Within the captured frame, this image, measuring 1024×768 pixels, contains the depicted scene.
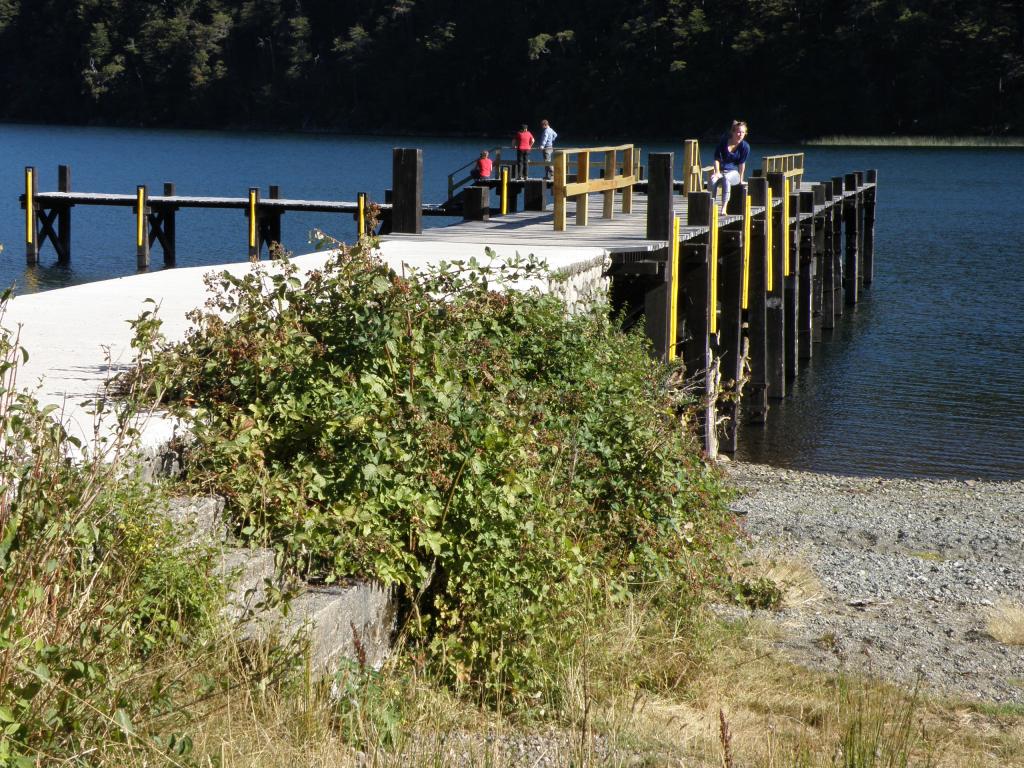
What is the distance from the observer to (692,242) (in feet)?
47.4

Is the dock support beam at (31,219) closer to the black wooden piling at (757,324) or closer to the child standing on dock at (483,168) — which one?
the child standing on dock at (483,168)

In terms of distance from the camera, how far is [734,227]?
1656 cm

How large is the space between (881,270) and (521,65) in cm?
7103

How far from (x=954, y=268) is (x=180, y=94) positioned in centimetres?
9387

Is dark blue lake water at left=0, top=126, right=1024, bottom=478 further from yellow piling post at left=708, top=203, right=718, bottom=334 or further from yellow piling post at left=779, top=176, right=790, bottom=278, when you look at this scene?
yellow piling post at left=708, top=203, right=718, bottom=334

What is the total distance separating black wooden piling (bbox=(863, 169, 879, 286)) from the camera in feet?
107

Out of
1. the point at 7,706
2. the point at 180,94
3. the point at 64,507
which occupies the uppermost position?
the point at 180,94

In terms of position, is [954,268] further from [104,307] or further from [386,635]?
[386,635]

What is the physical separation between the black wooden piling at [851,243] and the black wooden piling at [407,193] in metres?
16.3

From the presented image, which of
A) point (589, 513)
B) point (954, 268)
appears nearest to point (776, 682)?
point (589, 513)

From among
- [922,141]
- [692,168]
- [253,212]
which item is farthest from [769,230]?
[922,141]

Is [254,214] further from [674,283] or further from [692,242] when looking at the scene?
[674,283]

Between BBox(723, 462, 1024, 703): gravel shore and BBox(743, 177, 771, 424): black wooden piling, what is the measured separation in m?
3.10

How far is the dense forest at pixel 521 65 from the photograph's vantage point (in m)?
86.0
